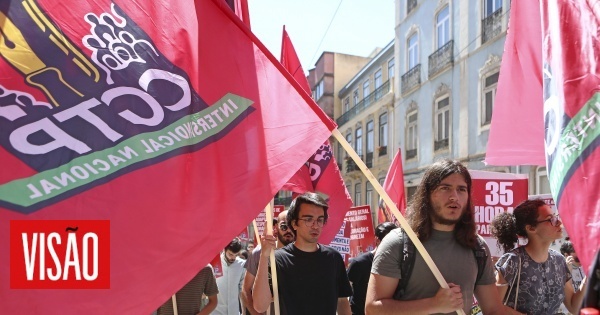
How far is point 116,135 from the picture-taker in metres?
2.57

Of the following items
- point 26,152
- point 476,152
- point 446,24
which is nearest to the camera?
point 26,152

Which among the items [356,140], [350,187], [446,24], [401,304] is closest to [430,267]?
[401,304]

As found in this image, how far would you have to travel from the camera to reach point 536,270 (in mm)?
3668

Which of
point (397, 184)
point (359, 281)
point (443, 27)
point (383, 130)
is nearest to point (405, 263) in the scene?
point (359, 281)

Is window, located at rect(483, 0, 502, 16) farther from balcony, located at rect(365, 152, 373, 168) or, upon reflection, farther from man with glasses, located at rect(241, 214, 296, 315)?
balcony, located at rect(365, 152, 373, 168)

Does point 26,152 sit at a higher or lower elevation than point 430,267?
higher

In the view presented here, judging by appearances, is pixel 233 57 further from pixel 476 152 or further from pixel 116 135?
pixel 476 152

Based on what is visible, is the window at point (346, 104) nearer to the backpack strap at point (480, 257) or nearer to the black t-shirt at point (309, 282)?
the black t-shirt at point (309, 282)

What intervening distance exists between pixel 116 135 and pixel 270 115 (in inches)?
28.7

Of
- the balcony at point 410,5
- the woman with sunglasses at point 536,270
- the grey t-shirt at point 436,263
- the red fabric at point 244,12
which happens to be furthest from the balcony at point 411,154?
the grey t-shirt at point 436,263

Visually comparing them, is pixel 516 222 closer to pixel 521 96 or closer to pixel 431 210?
pixel 521 96

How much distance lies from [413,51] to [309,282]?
19685mm

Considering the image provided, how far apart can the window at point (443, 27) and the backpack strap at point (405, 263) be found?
17.4 meters

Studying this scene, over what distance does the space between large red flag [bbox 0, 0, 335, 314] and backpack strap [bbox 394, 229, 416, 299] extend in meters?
0.63
